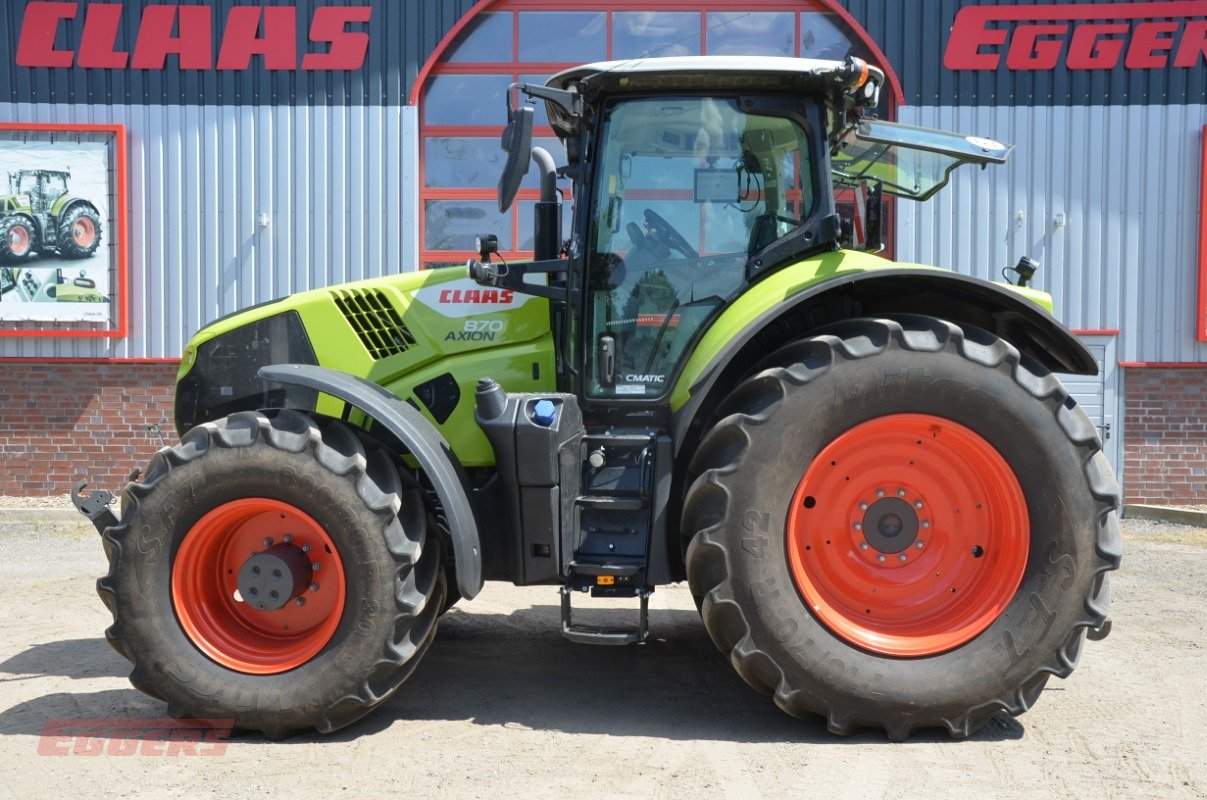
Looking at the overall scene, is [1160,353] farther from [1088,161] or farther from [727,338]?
[727,338]

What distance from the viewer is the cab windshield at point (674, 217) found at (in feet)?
14.9

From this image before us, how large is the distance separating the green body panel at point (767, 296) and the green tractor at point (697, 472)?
2cm

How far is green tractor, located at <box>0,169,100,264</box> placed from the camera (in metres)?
11.5

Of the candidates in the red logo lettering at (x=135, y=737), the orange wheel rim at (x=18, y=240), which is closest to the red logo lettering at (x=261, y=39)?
the orange wheel rim at (x=18, y=240)

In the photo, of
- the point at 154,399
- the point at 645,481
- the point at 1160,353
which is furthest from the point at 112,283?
the point at 1160,353

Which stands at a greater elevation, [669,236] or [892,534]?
[669,236]

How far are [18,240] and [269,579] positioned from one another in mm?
9111

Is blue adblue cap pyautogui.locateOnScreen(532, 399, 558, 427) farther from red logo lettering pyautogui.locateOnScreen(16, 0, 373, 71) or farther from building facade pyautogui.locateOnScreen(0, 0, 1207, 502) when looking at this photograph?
red logo lettering pyautogui.locateOnScreen(16, 0, 373, 71)

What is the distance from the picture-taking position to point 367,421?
494 centimetres

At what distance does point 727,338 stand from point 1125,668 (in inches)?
106

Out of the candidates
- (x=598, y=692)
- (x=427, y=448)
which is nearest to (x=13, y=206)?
(x=427, y=448)

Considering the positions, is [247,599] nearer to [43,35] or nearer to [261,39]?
[261,39]

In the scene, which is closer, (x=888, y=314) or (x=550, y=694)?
(x=888, y=314)

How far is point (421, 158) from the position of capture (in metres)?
11.6
